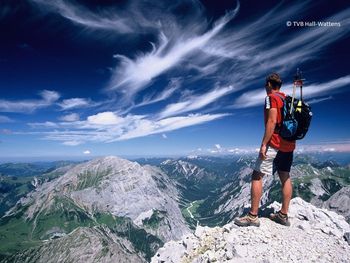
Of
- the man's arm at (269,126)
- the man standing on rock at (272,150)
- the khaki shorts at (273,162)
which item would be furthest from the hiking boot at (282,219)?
the man's arm at (269,126)

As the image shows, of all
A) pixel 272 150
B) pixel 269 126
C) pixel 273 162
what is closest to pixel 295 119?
pixel 269 126

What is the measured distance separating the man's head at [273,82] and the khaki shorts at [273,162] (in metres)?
3.31

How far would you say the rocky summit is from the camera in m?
14.9

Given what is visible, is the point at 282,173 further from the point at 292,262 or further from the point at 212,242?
the point at 212,242

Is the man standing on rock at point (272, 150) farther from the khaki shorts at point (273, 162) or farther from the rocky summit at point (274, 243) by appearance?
the rocky summit at point (274, 243)

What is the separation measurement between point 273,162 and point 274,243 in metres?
4.27

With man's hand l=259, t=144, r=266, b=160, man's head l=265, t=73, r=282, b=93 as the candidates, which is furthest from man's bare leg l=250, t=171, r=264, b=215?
man's head l=265, t=73, r=282, b=93

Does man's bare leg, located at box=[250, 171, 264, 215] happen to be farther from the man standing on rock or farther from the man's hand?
the man's hand

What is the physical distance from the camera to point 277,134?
15.4 m

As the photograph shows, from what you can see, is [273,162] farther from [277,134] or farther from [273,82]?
[273,82]

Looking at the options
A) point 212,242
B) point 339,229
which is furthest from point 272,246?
point 339,229

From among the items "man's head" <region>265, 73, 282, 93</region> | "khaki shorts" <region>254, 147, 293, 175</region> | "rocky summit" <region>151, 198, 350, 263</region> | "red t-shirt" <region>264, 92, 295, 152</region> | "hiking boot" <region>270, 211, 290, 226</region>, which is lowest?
"rocky summit" <region>151, 198, 350, 263</region>

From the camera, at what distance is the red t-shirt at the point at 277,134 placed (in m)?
15.0

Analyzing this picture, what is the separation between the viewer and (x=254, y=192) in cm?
1598
